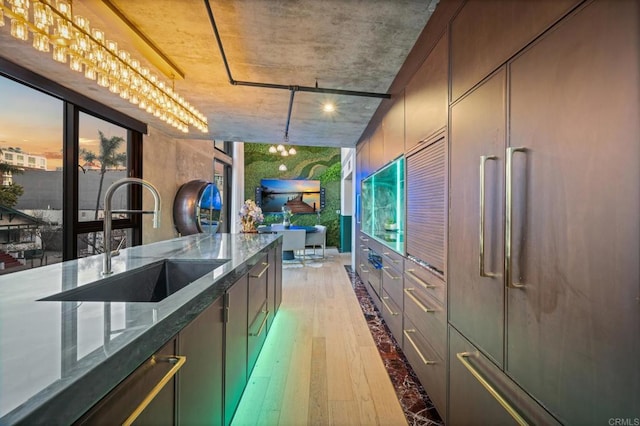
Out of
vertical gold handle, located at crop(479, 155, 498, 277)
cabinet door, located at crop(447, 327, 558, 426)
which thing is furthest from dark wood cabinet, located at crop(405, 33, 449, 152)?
cabinet door, located at crop(447, 327, 558, 426)

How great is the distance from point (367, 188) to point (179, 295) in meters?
3.49

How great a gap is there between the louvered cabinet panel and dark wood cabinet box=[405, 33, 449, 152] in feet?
0.36

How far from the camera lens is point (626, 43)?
2.03 feet

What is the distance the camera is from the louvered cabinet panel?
62.0 inches

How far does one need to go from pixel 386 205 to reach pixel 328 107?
145 cm

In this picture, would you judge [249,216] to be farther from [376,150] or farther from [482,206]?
[482,206]

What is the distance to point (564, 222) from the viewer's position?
0.77 m

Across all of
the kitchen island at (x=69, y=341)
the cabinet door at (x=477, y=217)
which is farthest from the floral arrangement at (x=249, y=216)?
the cabinet door at (x=477, y=217)

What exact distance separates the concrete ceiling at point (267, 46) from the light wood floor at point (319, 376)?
2631 millimetres

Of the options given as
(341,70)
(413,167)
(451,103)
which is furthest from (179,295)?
(341,70)

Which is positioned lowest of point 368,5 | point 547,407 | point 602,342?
point 547,407

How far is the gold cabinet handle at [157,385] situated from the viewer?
2.08 ft

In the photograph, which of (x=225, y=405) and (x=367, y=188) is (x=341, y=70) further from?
(x=225, y=405)

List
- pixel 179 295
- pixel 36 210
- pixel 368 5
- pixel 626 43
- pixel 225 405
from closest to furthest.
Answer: pixel 626 43, pixel 179 295, pixel 225 405, pixel 368 5, pixel 36 210
